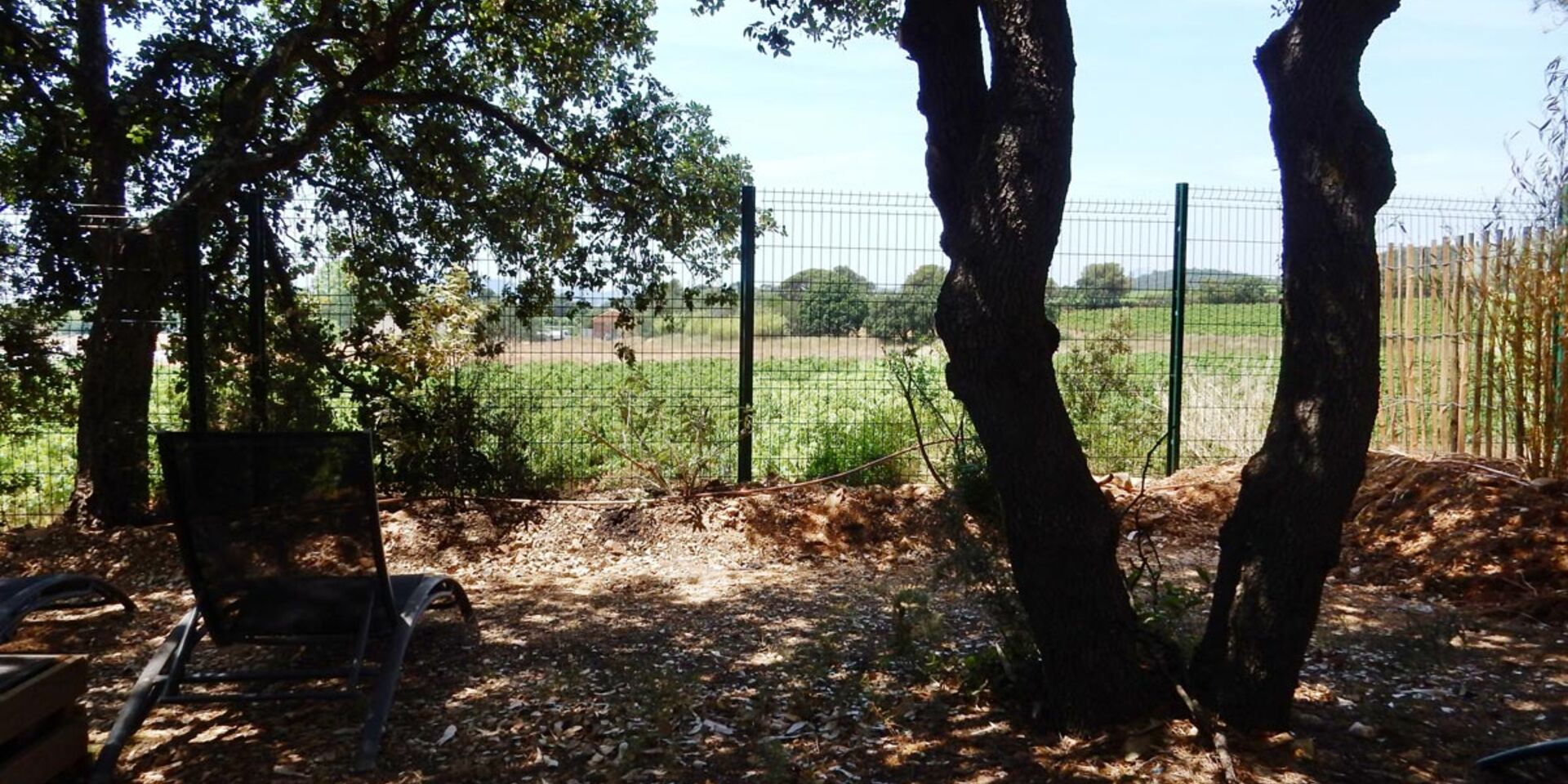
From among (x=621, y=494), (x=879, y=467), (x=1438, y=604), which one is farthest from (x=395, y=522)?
(x=1438, y=604)

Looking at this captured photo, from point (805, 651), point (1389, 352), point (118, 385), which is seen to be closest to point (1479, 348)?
point (1389, 352)

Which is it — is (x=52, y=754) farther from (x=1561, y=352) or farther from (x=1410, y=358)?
(x=1410, y=358)

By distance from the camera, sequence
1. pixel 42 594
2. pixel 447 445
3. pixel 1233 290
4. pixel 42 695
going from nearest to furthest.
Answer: pixel 42 695, pixel 42 594, pixel 447 445, pixel 1233 290

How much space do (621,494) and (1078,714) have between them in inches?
180

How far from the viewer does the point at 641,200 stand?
8.34 metres

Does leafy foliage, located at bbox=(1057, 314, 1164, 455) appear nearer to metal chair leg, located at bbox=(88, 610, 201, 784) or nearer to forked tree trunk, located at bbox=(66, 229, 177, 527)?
metal chair leg, located at bbox=(88, 610, 201, 784)

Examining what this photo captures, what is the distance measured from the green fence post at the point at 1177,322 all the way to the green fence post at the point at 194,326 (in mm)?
6944

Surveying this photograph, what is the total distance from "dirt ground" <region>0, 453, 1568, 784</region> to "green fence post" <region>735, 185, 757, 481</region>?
0.58 meters

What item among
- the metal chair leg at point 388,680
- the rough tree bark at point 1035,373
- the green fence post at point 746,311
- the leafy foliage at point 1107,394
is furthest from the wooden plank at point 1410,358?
the metal chair leg at point 388,680

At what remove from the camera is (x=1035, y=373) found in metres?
3.66

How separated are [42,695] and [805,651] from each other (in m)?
2.84

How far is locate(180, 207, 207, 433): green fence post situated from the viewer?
286 inches

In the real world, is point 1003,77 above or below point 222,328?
above

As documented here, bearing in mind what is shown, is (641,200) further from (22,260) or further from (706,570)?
(22,260)
